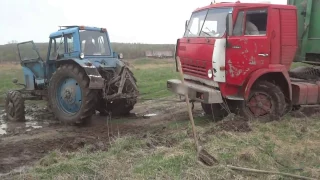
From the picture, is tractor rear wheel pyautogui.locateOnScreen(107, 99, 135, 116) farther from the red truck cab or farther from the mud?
the mud

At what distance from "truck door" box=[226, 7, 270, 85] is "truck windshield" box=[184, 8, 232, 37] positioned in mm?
301

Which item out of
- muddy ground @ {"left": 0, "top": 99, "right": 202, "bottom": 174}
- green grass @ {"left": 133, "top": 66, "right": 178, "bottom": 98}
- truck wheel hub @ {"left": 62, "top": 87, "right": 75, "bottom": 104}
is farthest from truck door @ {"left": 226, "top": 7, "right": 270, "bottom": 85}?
green grass @ {"left": 133, "top": 66, "right": 178, "bottom": 98}

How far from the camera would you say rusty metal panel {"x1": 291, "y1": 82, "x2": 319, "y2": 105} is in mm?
8953

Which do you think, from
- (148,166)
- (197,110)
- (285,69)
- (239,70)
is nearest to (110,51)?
(197,110)

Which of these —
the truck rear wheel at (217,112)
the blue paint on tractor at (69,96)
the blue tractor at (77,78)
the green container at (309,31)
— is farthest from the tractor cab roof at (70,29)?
the green container at (309,31)

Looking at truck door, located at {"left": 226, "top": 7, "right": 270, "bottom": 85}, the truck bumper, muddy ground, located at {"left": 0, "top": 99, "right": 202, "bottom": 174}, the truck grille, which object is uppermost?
truck door, located at {"left": 226, "top": 7, "right": 270, "bottom": 85}

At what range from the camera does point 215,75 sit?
842 cm

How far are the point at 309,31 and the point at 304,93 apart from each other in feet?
5.87

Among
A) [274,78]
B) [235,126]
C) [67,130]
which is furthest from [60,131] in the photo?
[274,78]

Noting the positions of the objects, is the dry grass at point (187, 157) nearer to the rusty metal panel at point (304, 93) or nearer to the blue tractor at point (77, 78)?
the rusty metal panel at point (304, 93)

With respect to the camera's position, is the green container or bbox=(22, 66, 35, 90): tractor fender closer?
the green container

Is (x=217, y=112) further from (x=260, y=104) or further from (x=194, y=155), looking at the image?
(x=194, y=155)

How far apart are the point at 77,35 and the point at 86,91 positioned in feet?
5.47

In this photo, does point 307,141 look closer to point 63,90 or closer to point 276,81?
A: point 276,81
